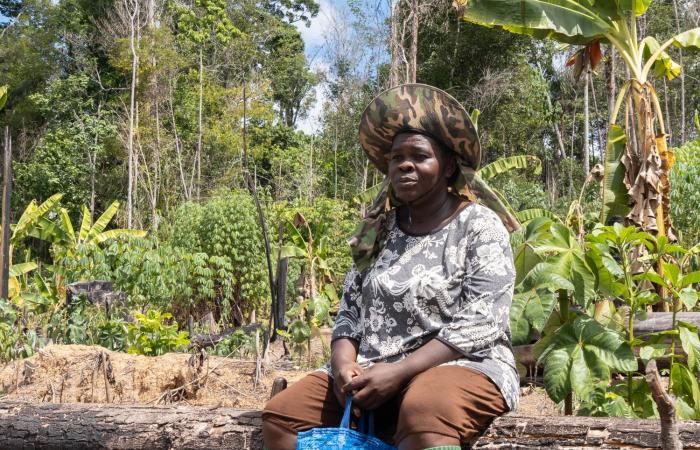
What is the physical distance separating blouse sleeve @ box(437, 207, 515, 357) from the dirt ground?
112 inches

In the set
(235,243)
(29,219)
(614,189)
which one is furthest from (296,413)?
(29,219)

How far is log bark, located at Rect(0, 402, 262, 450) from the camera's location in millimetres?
3006

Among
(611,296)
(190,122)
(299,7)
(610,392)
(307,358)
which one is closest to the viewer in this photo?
(610,392)

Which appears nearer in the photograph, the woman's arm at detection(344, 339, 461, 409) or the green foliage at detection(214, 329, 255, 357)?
the woman's arm at detection(344, 339, 461, 409)

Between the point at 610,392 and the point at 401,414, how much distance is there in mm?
1670

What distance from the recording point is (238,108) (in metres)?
22.3

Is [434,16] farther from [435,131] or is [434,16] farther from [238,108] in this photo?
[435,131]

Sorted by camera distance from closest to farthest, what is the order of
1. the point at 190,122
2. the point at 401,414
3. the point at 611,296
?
1. the point at 401,414
2. the point at 611,296
3. the point at 190,122

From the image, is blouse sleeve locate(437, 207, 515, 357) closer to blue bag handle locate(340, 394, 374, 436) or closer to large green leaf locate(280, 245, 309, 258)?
blue bag handle locate(340, 394, 374, 436)

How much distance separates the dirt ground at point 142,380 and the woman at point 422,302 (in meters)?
2.60

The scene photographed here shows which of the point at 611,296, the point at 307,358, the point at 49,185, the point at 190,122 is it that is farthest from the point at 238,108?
the point at 611,296

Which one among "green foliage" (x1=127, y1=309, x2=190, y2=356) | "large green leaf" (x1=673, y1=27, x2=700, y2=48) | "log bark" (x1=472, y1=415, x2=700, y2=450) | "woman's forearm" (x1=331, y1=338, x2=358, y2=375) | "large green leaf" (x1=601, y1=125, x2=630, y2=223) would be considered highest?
"large green leaf" (x1=673, y1=27, x2=700, y2=48)

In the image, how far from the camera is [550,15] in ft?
23.0

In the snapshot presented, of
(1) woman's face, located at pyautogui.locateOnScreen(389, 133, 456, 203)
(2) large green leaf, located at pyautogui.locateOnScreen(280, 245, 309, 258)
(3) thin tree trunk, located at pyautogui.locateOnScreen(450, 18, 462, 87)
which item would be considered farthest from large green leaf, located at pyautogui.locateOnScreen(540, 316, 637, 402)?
(3) thin tree trunk, located at pyautogui.locateOnScreen(450, 18, 462, 87)
